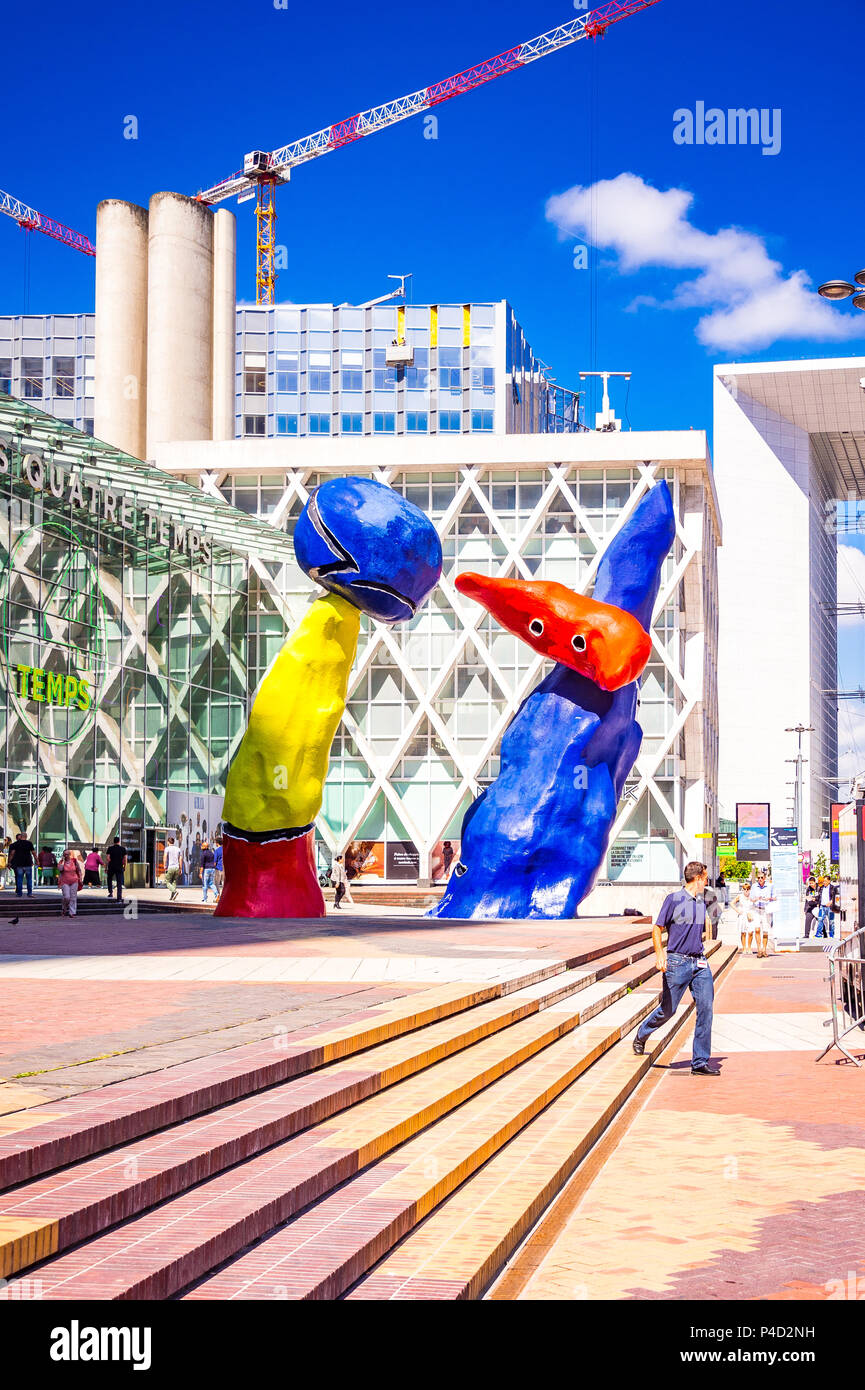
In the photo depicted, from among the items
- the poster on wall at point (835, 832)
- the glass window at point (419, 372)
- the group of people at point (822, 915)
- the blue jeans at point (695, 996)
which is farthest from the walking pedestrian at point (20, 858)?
the glass window at point (419, 372)

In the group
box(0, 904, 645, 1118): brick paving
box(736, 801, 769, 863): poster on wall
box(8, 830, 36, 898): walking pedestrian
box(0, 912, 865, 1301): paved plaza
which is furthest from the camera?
box(736, 801, 769, 863): poster on wall

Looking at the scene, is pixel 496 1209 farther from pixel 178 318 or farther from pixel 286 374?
pixel 286 374

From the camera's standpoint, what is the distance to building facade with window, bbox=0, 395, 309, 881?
34250 mm

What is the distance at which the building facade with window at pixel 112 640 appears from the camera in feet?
112

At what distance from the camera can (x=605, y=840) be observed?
28.0 m

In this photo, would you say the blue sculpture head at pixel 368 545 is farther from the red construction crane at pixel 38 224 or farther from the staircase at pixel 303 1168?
the red construction crane at pixel 38 224

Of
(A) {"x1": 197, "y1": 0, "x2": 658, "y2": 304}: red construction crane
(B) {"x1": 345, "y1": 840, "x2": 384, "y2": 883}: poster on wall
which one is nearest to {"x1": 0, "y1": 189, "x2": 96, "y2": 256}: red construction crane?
(A) {"x1": 197, "y1": 0, "x2": 658, "y2": 304}: red construction crane

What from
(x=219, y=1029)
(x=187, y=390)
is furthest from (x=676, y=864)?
(x=219, y=1029)

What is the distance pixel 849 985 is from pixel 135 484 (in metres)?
27.7

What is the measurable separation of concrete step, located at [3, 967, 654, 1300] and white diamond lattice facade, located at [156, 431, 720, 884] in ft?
148

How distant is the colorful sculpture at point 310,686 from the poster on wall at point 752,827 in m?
32.5

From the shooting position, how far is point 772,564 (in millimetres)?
98875

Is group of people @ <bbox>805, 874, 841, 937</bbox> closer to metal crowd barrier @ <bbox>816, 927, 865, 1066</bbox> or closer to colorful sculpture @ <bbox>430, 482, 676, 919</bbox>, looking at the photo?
colorful sculpture @ <bbox>430, 482, 676, 919</bbox>
